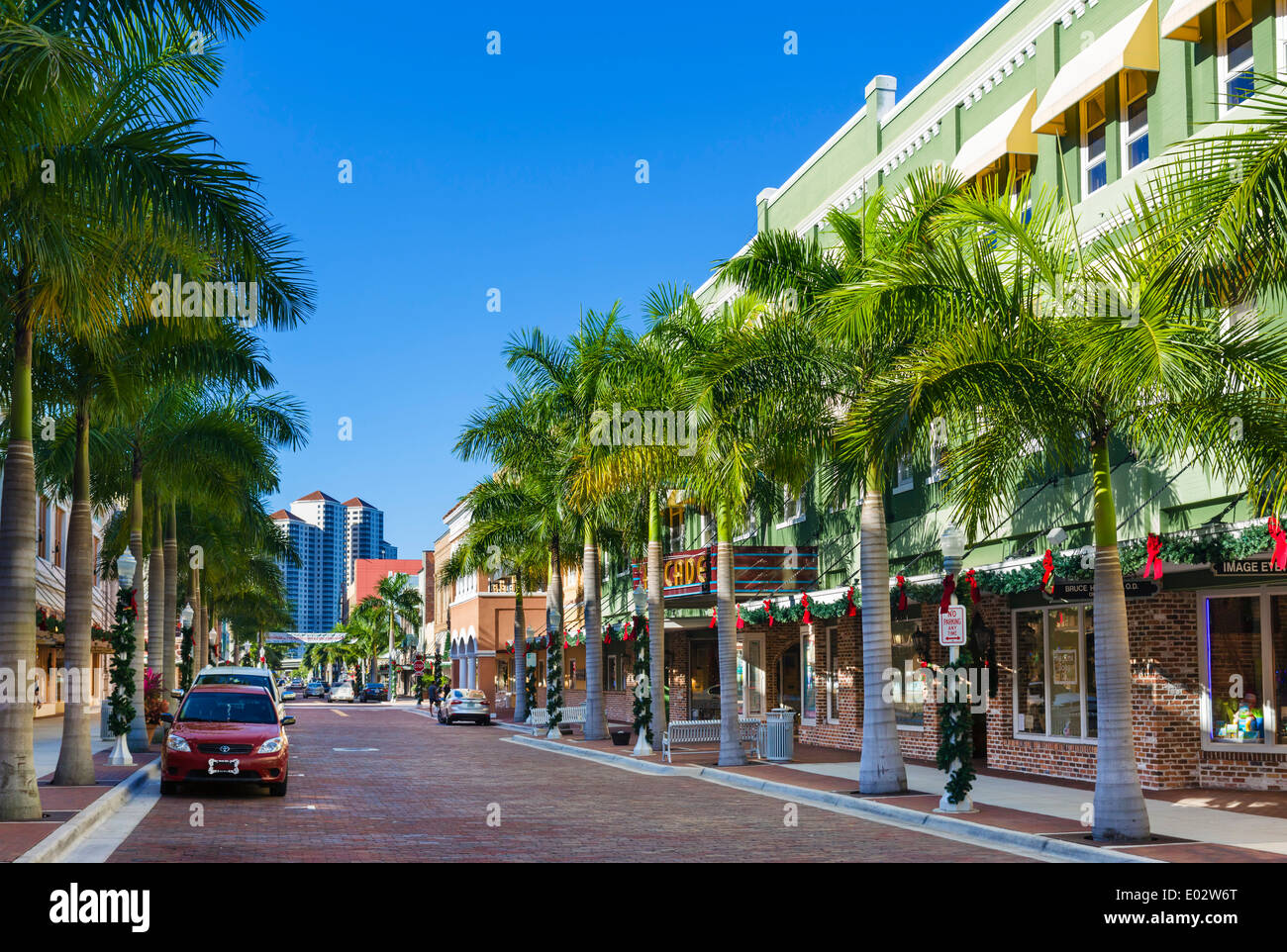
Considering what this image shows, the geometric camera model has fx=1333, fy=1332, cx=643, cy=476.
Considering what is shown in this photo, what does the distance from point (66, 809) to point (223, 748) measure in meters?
3.23

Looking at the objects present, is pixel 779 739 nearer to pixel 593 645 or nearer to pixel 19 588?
pixel 593 645

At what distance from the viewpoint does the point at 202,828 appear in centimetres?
1509

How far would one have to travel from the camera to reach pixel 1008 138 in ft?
72.7

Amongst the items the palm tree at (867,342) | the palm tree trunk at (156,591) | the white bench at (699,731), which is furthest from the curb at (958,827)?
the palm tree trunk at (156,591)

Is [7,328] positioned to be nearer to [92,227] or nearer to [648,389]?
[92,227]

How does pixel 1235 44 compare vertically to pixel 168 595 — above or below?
above

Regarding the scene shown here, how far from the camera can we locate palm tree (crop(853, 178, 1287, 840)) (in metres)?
12.9

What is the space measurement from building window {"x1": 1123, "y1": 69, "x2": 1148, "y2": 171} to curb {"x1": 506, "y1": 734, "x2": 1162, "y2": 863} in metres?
10.3

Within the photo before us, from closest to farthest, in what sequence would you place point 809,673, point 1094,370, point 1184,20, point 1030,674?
1. point 1094,370
2. point 1184,20
3. point 1030,674
4. point 809,673

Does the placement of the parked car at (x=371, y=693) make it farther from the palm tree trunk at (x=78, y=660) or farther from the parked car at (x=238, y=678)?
the palm tree trunk at (x=78, y=660)

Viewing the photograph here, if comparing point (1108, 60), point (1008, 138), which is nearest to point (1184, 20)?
point (1108, 60)

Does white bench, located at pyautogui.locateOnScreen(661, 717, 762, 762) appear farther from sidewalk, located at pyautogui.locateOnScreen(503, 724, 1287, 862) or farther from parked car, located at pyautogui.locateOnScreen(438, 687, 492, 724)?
parked car, located at pyautogui.locateOnScreen(438, 687, 492, 724)
